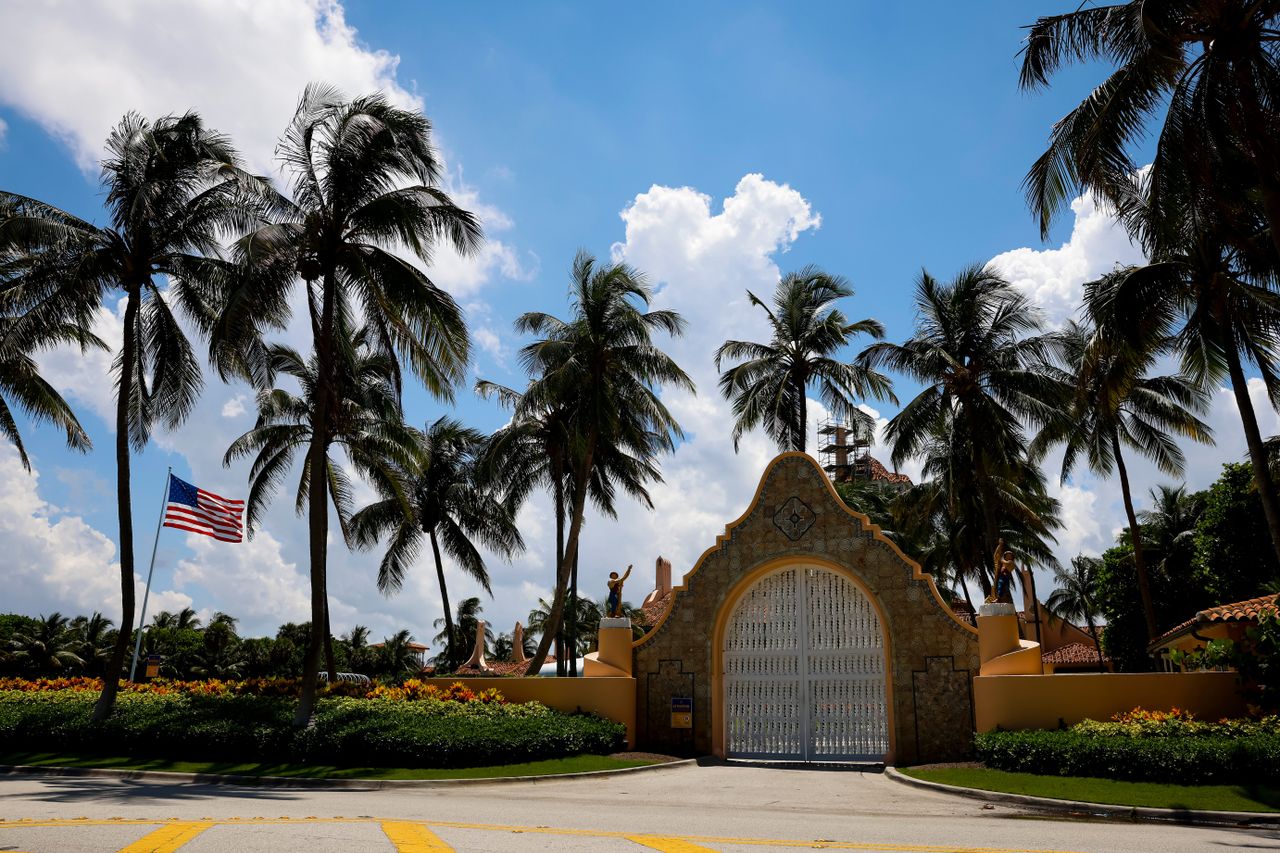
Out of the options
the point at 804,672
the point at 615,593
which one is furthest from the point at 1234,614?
the point at 615,593

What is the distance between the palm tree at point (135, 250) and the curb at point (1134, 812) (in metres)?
17.0

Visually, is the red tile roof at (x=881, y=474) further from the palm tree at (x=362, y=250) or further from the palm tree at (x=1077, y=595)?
the palm tree at (x=362, y=250)

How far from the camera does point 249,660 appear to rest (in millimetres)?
50781

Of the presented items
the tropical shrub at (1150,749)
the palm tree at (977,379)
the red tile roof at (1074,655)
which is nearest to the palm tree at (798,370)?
the palm tree at (977,379)

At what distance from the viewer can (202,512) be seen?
26281 mm

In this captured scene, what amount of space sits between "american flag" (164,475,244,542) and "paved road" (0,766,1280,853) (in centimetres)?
1079

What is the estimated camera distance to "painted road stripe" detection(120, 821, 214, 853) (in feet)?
25.4

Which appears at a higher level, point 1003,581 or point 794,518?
point 794,518

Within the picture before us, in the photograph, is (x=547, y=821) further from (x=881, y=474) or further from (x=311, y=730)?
(x=881, y=474)

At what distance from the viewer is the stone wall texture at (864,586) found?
64.2 ft

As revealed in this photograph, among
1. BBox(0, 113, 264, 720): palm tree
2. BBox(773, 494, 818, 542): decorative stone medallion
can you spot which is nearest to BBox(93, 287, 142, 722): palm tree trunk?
BBox(0, 113, 264, 720): palm tree

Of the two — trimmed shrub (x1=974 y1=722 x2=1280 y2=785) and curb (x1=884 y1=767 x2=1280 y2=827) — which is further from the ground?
trimmed shrub (x1=974 y1=722 x2=1280 y2=785)

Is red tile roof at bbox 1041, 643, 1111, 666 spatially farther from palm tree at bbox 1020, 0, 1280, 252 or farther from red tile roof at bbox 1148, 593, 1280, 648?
palm tree at bbox 1020, 0, 1280, 252

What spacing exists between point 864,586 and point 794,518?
2.19m
